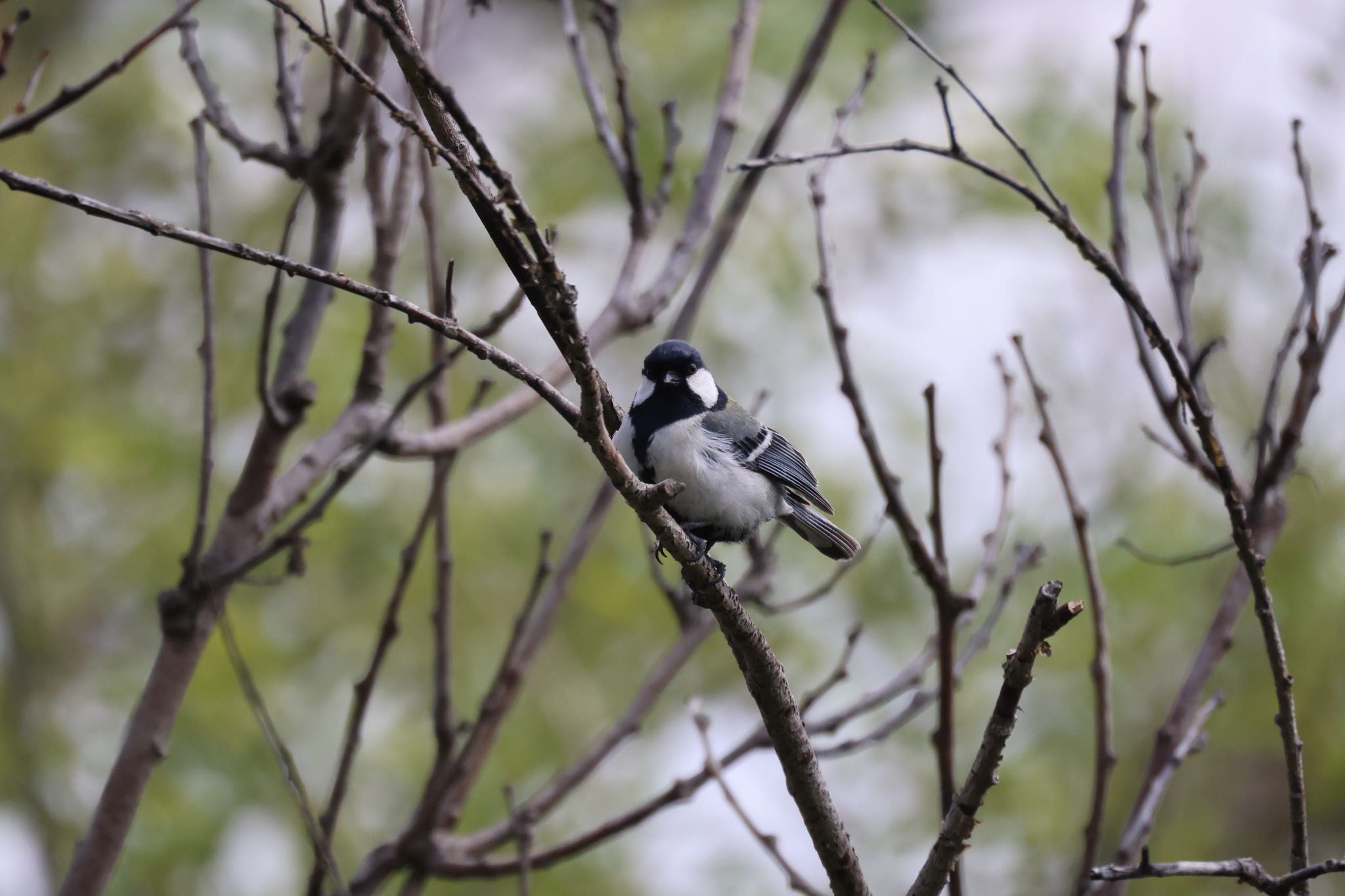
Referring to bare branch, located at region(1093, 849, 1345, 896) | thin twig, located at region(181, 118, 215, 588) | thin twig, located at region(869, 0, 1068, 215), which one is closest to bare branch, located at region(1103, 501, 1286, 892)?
bare branch, located at region(1093, 849, 1345, 896)

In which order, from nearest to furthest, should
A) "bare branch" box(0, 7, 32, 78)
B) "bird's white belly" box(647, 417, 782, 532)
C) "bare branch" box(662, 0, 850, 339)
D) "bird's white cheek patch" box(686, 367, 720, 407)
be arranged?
"bare branch" box(0, 7, 32, 78) < "bird's white belly" box(647, 417, 782, 532) < "bird's white cheek patch" box(686, 367, 720, 407) < "bare branch" box(662, 0, 850, 339)

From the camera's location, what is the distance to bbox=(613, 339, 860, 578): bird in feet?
9.66

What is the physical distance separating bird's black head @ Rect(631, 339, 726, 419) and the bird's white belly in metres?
0.06

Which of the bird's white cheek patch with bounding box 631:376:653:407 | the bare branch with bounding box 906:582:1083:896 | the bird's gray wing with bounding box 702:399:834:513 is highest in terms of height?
the bird's white cheek patch with bounding box 631:376:653:407

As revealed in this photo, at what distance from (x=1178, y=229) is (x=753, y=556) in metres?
1.45

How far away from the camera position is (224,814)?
5227 mm

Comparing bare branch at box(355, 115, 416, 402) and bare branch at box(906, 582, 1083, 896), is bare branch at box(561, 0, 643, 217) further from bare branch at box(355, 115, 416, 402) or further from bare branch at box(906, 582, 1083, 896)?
bare branch at box(906, 582, 1083, 896)

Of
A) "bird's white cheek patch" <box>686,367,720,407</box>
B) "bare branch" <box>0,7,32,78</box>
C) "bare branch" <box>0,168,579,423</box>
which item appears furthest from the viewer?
"bird's white cheek patch" <box>686,367,720,407</box>

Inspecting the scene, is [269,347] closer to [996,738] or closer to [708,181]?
[708,181]

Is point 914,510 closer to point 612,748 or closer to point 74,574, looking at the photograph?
point 612,748

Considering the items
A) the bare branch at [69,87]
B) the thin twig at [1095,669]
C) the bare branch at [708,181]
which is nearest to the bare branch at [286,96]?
the bare branch at [69,87]

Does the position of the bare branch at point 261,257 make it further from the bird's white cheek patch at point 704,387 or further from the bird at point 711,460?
the bird's white cheek patch at point 704,387

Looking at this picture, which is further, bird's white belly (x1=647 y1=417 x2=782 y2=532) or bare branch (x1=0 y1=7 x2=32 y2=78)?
bird's white belly (x1=647 y1=417 x2=782 y2=532)

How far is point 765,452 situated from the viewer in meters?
3.24
